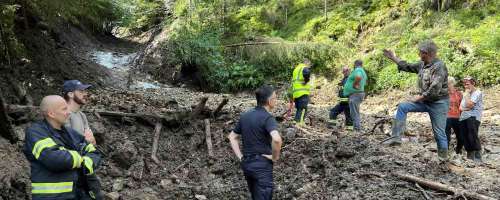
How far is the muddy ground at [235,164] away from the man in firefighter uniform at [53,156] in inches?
76.2

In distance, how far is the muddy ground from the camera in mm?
6344

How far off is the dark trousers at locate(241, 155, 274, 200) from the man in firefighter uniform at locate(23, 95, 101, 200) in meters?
1.89

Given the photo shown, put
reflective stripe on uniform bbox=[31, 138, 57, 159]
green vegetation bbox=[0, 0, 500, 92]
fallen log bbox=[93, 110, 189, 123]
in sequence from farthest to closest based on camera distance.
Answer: green vegetation bbox=[0, 0, 500, 92], fallen log bbox=[93, 110, 189, 123], reflective stripe on uniform bbox=[31, 138, 57, 159]

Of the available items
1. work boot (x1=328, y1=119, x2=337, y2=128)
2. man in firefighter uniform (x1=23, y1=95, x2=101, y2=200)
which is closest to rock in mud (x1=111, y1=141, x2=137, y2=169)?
man in firefighter uniform (x1=23, y1=95, x2=101, y2=200)

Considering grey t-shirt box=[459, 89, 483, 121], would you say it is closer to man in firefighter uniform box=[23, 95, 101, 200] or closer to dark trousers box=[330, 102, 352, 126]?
dark trousers box=[330, 102, 352, 126]

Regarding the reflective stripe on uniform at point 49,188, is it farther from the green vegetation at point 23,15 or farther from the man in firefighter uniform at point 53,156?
the green vegetation at point 23,15

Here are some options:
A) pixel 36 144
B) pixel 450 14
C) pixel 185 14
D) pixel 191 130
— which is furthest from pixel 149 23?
pixel 36 144

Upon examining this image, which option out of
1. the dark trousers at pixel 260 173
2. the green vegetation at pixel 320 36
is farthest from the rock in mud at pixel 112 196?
the green vegetation at pixel 320 36

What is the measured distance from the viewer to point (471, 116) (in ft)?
27.7

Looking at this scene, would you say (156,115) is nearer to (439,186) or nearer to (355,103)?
(355,103)

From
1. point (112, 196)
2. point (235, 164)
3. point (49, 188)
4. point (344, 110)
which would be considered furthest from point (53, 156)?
point (344, 110)

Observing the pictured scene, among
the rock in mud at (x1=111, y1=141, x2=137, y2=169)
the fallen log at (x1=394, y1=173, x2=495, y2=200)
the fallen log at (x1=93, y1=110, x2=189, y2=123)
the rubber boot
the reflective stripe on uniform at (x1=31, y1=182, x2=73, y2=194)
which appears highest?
the reflective stripe on uniform at (x1=31, y1=182, x2=73, y2=194)

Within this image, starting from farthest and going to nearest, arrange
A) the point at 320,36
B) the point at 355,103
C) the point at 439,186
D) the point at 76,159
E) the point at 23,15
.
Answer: the point at 320,36 → the point at 23,15 → the point at 355,103 → the point at 439,186 → the point at 76,159

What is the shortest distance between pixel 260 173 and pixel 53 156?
2387 millimetres
